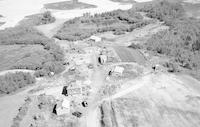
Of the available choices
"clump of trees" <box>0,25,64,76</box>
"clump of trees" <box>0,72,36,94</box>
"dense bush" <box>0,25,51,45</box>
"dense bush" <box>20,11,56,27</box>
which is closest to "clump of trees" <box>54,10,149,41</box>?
"dense bush" <box>0,25,51,45</box>

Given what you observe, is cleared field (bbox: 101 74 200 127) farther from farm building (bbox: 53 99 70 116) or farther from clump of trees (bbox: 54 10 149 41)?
clump of trees (bbox: 54 10 149 41)

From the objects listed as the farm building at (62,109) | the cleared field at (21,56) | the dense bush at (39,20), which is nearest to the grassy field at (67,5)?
the dense bush at (39,20)

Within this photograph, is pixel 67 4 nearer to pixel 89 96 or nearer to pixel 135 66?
pixel 135 66

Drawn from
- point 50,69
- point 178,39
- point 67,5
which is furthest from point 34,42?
point 178,39

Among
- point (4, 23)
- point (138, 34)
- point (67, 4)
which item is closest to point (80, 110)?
point (138, 34)

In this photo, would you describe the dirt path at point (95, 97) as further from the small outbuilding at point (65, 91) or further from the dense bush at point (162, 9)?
the dense bush at point (162, 9)

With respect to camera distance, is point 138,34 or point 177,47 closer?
point 177,47
